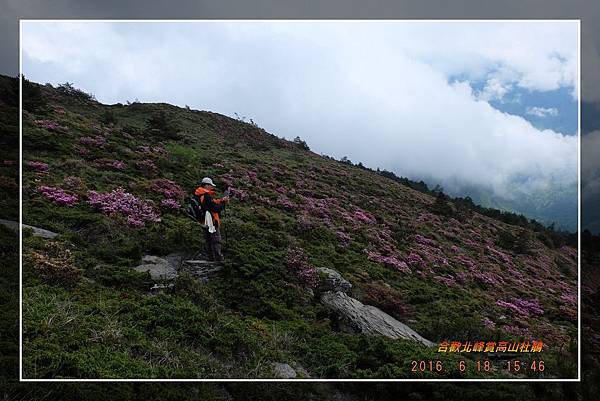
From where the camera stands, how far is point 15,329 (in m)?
6.62

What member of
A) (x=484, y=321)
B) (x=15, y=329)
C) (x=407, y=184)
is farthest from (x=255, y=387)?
(x=407, y=184)

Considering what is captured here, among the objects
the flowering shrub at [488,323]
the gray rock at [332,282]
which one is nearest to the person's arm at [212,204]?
the gray rock at [332,282]

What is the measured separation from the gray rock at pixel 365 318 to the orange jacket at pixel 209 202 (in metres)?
2.79

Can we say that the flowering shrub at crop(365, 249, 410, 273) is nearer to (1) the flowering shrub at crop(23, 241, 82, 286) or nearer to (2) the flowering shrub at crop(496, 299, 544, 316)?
(2) the flowering shrub at crop(496, 299, 544, 316)

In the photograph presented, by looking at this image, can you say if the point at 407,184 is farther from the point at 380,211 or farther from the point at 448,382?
the point at 448,382

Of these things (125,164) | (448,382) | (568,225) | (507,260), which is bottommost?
(448,382)

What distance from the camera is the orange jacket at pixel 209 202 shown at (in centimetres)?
813

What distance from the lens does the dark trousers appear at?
809 cm

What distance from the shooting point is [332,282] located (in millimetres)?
8344

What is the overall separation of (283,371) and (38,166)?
711 cm

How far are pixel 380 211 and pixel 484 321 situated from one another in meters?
4.68

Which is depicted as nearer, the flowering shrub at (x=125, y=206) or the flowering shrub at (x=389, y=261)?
the flowering shrub at (x=125, y=206)

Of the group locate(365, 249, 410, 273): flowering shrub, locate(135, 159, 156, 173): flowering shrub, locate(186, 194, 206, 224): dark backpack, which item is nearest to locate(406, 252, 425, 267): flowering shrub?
locate(365, 249, 410, 273): flowering shrub

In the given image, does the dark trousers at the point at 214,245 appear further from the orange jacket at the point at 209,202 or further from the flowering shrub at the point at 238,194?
the flowering shrub at the point at 238,194
